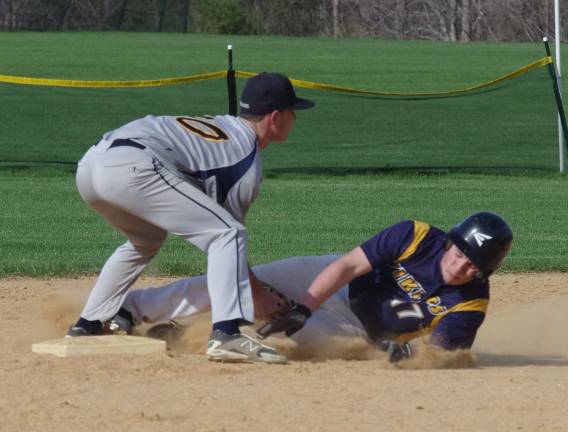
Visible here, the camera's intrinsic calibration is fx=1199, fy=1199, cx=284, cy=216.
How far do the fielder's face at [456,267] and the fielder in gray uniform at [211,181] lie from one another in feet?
3.04

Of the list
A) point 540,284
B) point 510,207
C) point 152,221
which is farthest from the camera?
point 510,207

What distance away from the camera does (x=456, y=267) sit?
5797 mm

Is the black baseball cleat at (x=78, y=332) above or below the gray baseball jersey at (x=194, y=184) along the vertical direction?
below

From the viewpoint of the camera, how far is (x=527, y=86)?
1681 centimetres

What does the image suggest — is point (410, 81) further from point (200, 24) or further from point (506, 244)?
point (506, 244)

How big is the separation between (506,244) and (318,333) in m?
1.11

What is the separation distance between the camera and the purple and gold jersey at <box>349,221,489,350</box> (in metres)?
5.86

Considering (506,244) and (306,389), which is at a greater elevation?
(506,244)

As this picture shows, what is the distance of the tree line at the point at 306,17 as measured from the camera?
4150 cm

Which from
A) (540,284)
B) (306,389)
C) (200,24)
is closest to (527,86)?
(540,284)

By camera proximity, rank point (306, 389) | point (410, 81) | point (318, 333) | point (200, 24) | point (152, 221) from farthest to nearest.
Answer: point (200, 24) → point (410, 81) → point (318, 333) → point (152, 221) → point (306, 389)

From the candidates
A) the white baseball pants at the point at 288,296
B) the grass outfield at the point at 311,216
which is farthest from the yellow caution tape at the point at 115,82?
the white baseball pants at the point at 288,296

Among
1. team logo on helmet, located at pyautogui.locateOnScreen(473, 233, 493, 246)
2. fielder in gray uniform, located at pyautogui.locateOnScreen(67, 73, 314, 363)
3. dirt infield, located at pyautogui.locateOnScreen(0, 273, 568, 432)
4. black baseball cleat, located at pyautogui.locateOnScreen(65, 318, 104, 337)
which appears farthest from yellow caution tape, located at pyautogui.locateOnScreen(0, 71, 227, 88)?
team logo on helmet, located at pyautogui.locateOnScreen(473, 233, 493, 246)

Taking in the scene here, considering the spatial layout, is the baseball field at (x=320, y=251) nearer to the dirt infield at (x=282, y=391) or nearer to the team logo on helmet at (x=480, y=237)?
the dirt infield at (x=282, y=391)
